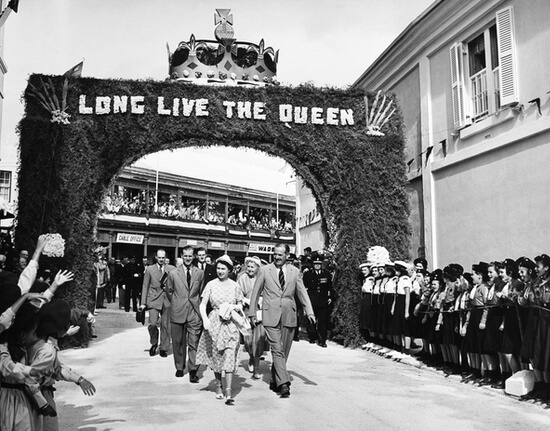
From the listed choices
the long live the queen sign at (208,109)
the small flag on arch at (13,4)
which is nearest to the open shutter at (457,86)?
A: the long live the queen sign at (208,109)

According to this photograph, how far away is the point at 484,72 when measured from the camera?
44.0ft

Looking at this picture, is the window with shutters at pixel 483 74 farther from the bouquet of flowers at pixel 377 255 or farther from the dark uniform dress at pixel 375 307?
the dark uniform dress at pixel 375 307

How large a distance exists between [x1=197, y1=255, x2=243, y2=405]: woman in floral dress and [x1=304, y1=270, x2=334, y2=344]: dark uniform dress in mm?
5922

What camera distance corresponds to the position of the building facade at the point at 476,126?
11555 mm

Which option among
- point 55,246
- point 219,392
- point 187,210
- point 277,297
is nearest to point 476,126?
point 277,297

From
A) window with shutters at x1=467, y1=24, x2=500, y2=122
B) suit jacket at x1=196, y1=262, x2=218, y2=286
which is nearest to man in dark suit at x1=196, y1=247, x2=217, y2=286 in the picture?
suit jacket at x1=196, y1=262, x2=218, y2=286

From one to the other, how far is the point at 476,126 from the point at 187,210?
85.6 feet

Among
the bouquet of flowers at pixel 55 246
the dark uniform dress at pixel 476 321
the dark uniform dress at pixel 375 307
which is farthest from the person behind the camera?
the dark uniform dress at pixel 375 307

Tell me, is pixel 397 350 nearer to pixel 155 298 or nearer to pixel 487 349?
pixel 487 349

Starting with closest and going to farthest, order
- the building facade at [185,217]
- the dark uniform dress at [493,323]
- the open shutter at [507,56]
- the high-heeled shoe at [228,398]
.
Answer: the high-heeled shoe at [228,398] → the dark uniform dress at [493,323] → the open shutter at [507,56] → the building facade at [185,217]

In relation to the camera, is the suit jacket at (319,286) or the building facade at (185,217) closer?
the suit jacket at (319,286)

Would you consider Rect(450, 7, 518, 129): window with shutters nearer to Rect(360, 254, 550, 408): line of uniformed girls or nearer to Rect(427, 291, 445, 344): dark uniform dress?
Rect(360, 254, 550, 408): line of uniformed girls

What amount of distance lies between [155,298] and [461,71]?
27.4 feet

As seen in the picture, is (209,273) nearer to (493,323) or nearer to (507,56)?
(493,323)
